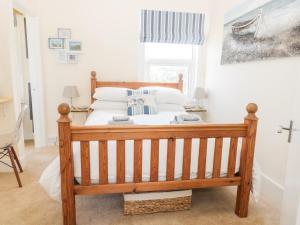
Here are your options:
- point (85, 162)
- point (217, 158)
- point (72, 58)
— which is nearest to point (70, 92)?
point (72, 58)

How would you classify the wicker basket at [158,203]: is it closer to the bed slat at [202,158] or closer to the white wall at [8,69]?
the bed slat at [202,158]

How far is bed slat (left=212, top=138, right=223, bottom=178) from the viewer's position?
5.77 feet

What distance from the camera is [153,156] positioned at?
5.57 feet

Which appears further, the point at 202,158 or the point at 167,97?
the point at 167,97

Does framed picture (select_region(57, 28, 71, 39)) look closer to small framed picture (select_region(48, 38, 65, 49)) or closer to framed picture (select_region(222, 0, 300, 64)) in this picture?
small framed picture (select_region(48, 38, 65, 49))

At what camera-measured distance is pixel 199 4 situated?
3.63 m

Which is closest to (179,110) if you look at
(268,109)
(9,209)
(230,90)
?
(230,90)

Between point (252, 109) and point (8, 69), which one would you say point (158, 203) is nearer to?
point (252, 109)

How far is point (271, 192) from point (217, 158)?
85 centimetres

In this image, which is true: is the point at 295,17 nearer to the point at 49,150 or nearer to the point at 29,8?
the point at 29,8

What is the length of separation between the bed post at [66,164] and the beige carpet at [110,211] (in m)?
0.24

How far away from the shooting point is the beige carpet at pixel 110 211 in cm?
181

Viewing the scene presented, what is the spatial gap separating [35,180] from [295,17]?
290 cm

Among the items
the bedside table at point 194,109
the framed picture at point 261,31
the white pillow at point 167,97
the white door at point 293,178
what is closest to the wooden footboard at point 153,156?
the white door at point 293,178
